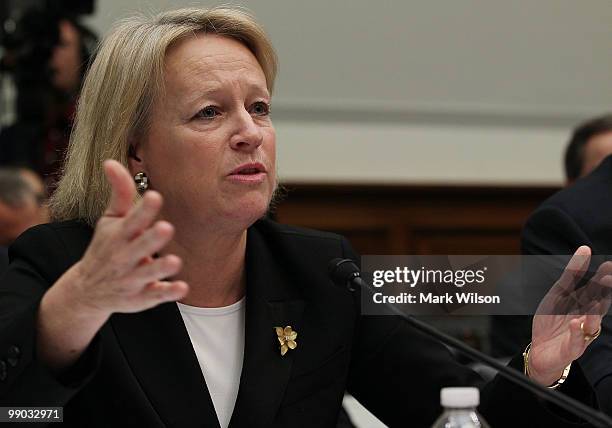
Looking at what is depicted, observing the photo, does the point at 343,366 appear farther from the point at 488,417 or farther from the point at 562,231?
the point at 562,231

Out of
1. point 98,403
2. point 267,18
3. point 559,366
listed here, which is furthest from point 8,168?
point 559,366

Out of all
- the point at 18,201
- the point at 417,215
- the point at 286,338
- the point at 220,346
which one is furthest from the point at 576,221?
the point at 417,215

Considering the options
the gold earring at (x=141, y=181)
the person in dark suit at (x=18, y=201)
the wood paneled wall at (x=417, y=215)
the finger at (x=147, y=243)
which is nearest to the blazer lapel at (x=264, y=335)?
the gold earring at (x=141, y=181)

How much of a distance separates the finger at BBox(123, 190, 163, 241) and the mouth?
0.57m

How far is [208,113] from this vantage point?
78.9 inches

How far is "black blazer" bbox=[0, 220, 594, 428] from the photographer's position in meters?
1.80

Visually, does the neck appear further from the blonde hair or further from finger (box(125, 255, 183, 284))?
finger (box(125, 255, 183, 284))

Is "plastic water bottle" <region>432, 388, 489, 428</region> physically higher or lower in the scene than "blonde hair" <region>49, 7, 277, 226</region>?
lower

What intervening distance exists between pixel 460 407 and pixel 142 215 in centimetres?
56

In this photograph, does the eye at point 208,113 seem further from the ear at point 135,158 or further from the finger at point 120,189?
the finger at point 120,189

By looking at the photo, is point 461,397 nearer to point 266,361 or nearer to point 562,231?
point 266,361

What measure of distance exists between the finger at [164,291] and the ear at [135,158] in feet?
2.18

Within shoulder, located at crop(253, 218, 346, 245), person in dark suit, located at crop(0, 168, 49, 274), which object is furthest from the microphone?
person in dark suit, located at crop(0, 168, 49, 274)

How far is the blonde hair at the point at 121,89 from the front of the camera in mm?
2037
